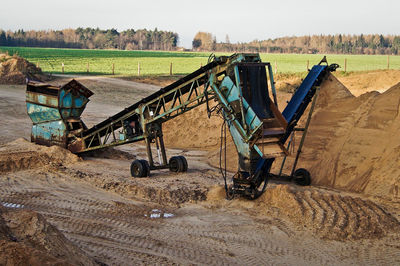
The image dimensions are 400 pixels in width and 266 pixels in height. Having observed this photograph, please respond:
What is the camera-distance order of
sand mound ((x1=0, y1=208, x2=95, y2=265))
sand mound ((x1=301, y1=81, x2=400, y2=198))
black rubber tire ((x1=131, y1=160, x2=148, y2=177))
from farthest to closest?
black rubber tire ((x1=131, y1=160, x2=148, y2=177)), sand mound ((x1=301, y1=81, x2=400, y2=198)), sand mound ((x1=0, y1=208, x2=95, y2=265))

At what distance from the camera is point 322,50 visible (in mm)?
129250

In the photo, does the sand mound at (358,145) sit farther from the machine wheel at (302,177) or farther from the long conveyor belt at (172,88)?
the long conveyor belt at (172,88)

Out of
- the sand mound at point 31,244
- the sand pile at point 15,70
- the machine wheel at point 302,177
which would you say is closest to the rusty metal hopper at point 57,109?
the machine wheel at point 302,177

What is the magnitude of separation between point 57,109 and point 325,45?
417 ft

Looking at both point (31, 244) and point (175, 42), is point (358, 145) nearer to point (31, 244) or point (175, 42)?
point (31, 244)

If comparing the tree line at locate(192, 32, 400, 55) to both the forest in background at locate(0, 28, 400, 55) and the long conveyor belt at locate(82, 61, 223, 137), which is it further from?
the long conveyor belt at locate(82, 61, 223, 137)

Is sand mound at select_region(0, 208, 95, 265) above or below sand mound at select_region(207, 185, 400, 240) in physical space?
above

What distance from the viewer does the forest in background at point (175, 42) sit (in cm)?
12519

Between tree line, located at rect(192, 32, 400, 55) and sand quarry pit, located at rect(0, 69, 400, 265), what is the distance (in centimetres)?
10831

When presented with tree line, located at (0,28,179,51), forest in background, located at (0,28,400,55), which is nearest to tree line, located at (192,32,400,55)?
forest in background, located at (0,28,400,55)

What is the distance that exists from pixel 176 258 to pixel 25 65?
1206 inches

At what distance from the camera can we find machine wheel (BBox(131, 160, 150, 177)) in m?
13.1

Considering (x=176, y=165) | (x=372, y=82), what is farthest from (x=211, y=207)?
(x=372, y=82)

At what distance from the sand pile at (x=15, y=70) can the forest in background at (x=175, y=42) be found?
3515 inches
